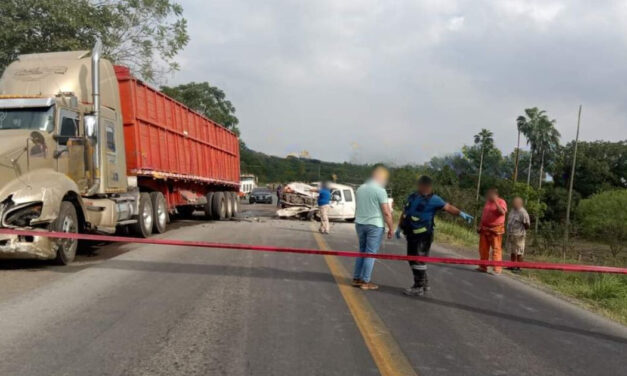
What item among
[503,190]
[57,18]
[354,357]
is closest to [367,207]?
[354,357]

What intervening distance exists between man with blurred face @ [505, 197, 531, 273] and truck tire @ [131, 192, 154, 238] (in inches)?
322

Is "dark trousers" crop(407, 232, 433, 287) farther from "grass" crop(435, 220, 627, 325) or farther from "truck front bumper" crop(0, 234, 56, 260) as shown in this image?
"truck front bumper" crop(0, 234, 56, 260)

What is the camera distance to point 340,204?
2162cm

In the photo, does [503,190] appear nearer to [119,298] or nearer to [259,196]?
[259,196]

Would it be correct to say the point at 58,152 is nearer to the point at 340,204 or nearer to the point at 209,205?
the point at 209,205

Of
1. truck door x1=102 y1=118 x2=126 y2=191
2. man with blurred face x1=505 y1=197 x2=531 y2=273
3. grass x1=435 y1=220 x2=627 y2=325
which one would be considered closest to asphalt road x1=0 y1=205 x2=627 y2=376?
grass x1=435 y1=220 x2=627 y2=325

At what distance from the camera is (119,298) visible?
5.91 metres

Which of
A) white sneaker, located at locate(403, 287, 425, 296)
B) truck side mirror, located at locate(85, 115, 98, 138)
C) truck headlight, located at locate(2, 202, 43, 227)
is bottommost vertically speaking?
white sneaker, located at locate(403, 287, 425, 296)

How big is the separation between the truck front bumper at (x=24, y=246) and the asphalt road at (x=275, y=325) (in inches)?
11.7

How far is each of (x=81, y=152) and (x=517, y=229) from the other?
8235mm

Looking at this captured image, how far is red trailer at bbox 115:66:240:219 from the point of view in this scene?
11969mm

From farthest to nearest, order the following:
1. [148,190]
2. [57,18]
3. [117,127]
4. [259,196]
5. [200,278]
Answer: [259,196]
[57,18]
[148,190]
[117,127]
[200,278]

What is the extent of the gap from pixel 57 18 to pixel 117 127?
7.98 m

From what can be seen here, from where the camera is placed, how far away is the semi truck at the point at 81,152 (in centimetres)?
745
